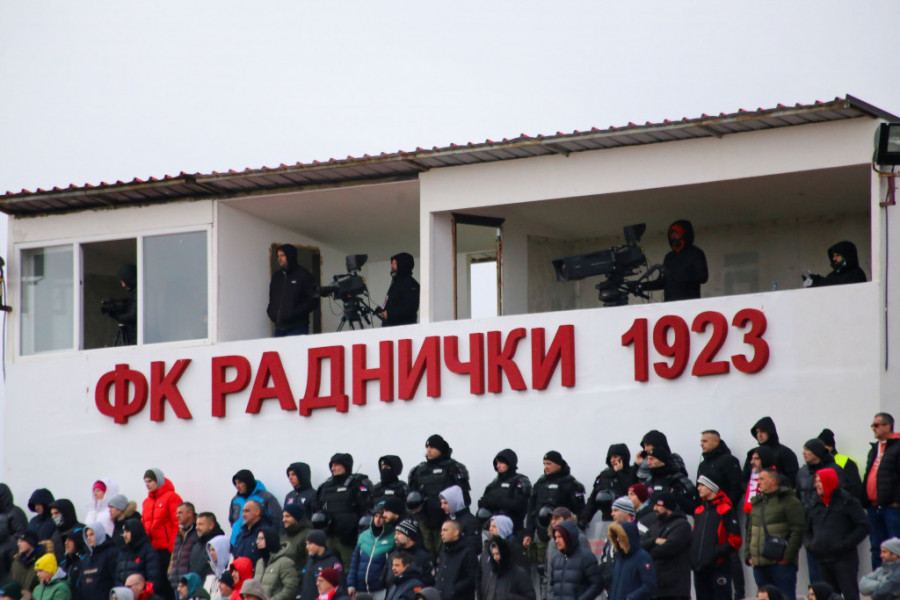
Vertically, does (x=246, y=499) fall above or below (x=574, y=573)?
above

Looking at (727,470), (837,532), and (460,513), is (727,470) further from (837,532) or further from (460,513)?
(460,513)

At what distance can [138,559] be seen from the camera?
1689 cm

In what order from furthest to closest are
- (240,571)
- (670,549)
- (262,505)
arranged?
(262,505) < (240,571) < (670,549)

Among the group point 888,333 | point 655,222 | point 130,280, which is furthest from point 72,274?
point 888,333

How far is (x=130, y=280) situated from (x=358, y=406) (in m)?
3.80

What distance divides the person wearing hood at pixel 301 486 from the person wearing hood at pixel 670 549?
14.7 ft

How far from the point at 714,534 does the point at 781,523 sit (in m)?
0.65

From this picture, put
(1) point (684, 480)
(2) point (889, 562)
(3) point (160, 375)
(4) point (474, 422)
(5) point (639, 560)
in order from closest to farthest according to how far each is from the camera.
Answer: (2) point (889, 562)
(5) point (639, 560)
(1) point (684, 480)
(4) point (474, 422)
(3) point (160, 375)

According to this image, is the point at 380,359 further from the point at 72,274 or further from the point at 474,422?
the point at 72,274

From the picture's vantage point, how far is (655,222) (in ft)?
63.1

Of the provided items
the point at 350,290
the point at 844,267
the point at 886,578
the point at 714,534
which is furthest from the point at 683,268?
the point at 886,578

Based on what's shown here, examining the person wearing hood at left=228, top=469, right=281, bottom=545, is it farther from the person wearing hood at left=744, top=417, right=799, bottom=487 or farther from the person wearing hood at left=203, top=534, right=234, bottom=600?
the person wearing hood at left=744, top=417, right=799, bottom=487

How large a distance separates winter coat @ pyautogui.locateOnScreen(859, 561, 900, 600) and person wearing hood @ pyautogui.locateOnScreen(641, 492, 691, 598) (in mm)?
1792

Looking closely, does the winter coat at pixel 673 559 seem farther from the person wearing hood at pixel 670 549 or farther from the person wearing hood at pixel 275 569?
the person wearing hood at pixel 275 569
